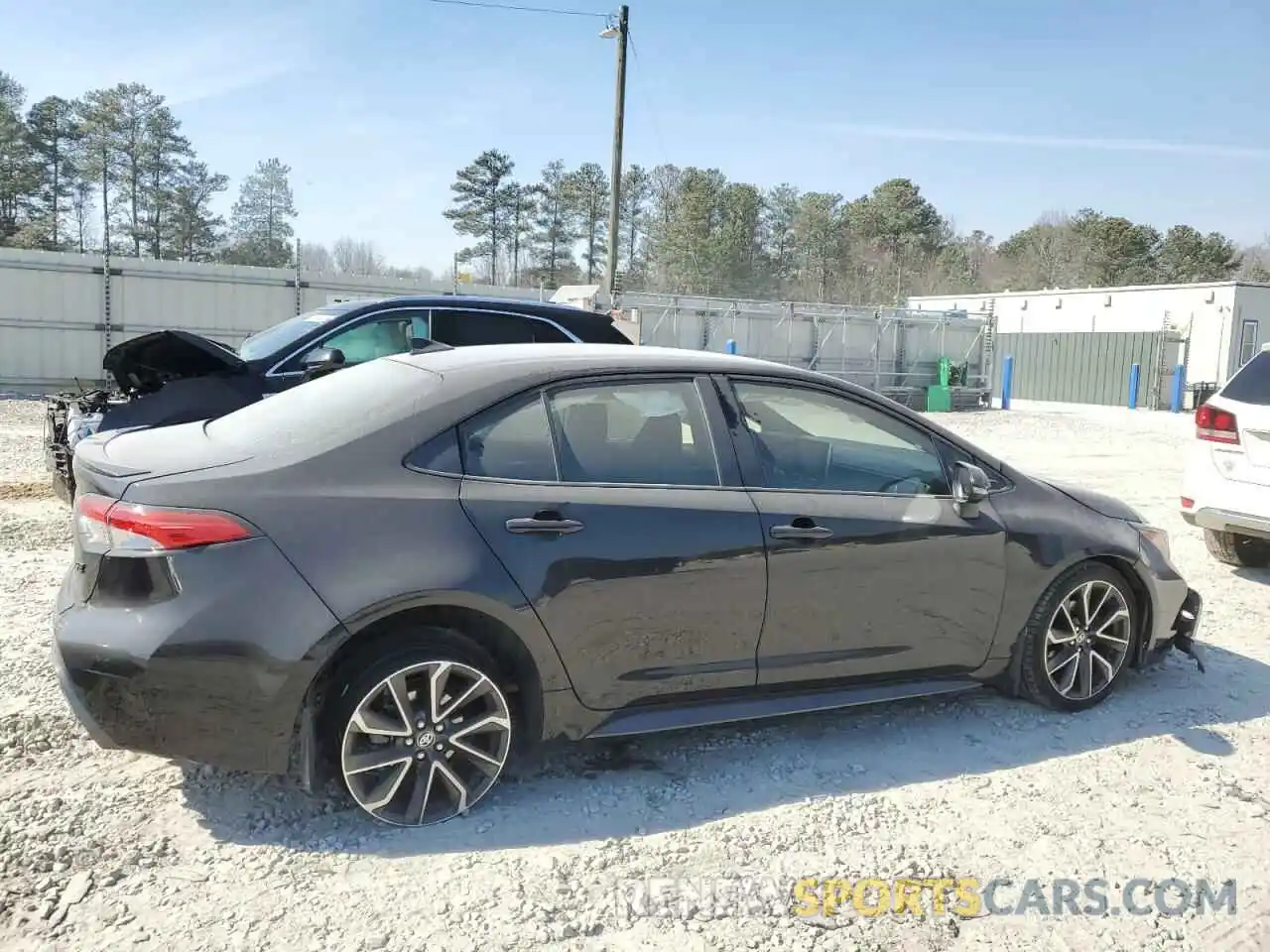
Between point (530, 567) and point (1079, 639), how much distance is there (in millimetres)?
2588

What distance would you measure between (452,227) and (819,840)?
4911 cm

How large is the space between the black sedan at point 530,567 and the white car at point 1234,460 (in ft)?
9.47

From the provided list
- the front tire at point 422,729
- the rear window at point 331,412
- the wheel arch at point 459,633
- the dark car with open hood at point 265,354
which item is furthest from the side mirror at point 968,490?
the dark car with open hood at point 265,354

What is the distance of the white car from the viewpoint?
6305 millimetres

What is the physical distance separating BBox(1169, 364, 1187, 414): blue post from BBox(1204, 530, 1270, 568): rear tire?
22373mm

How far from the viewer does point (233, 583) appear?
2.84 meters

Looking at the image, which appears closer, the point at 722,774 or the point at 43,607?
the point at 722,774

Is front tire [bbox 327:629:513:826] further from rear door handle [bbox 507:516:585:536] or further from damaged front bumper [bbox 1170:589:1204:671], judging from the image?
damaged front bumper [bbox 1170:589:1204:671]

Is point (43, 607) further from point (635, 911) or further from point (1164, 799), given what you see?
point (1164, 799)

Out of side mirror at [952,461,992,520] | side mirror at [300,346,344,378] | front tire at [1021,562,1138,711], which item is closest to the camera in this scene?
side mirror at [952,461,992,520]

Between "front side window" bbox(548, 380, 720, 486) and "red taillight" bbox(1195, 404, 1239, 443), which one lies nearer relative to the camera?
"front side window" bbox(548, 380, 720, 486)

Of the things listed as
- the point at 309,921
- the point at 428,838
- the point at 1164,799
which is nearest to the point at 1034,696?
the point at 1164,799

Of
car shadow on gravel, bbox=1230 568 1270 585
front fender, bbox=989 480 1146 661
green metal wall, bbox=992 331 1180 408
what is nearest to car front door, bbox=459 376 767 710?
front fender, bbox=989 480 1146 661

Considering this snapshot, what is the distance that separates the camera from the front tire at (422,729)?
3041 millimetres
